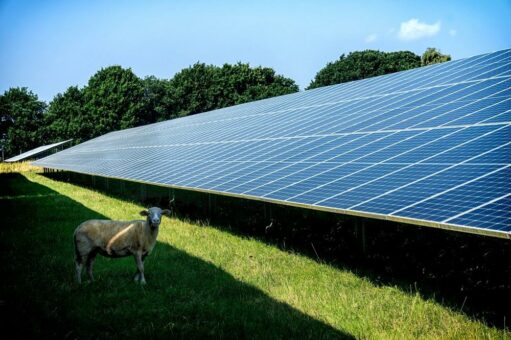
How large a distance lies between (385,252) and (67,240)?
29.5 ft

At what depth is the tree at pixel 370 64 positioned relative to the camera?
7056 centimetres

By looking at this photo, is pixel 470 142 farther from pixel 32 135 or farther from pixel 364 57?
pixel 32 135

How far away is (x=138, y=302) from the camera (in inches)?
318

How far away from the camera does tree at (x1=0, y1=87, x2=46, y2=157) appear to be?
87.4 m

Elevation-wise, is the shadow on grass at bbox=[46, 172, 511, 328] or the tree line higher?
the tree line

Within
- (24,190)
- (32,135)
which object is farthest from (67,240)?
(32,135)

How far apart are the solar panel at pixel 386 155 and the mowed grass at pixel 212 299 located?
1.57 meters

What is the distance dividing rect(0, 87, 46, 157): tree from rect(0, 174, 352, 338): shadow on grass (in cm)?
8469

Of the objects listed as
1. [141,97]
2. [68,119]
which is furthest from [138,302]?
[68,119]

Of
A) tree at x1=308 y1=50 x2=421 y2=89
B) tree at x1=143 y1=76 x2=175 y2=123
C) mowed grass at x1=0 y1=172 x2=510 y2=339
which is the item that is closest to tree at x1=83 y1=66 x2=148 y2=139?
tree at x1=143 y1=76 x2=175 y2=123

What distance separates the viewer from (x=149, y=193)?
84.6ft

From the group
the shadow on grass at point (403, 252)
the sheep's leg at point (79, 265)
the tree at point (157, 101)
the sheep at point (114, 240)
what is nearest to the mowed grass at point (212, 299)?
the sheep's leg at point (79, 265)

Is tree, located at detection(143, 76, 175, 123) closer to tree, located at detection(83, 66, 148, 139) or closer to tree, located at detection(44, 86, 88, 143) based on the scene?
tree, located at detection(83, 66, 148, 139)

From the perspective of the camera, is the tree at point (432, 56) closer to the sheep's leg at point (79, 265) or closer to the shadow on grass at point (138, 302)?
the shadow on grass at point (138, 302)
